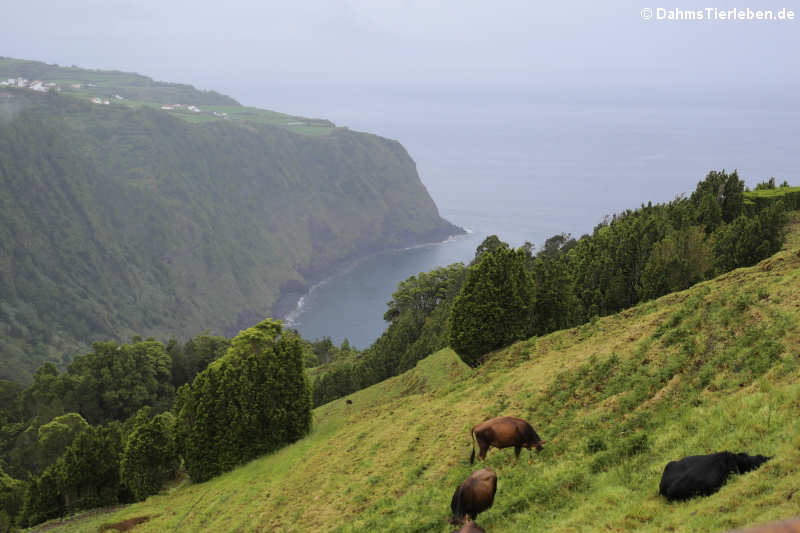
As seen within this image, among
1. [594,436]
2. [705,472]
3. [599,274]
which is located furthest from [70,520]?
[599,274]

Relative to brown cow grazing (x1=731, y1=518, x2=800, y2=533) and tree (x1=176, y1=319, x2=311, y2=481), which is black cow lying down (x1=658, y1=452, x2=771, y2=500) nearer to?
brown cow grazing (x1=731, y1=518, x2=800, y2=533)

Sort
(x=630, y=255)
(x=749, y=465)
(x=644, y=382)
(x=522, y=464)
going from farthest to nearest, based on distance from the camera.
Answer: (x=630, y=255) → (x=644, y=382) → (x=522, y=464) → (x=749, y=465)

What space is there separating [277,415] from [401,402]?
466 inches

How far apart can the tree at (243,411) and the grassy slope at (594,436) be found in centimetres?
726

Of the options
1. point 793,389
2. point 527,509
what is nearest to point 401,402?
point 527,509

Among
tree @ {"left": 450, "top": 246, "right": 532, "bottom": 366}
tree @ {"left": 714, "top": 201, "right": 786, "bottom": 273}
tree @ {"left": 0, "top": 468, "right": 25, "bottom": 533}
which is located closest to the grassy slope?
tree @ {"left": 450, "top": 246, "right": 532, "bottom": 366}

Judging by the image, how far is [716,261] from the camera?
4516 centimetres

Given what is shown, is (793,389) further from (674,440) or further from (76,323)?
(76,323)

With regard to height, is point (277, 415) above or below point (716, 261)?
below

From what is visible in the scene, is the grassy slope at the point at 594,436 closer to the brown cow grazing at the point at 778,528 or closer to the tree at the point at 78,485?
the brown cow grazing at the point at 778,528

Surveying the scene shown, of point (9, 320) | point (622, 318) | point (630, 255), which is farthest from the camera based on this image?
point (9, 320)

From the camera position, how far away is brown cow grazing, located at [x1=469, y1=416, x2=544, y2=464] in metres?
18.6

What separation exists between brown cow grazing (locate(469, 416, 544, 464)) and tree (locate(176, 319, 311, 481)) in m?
29.5

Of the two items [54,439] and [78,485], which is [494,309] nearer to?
[78,485]
